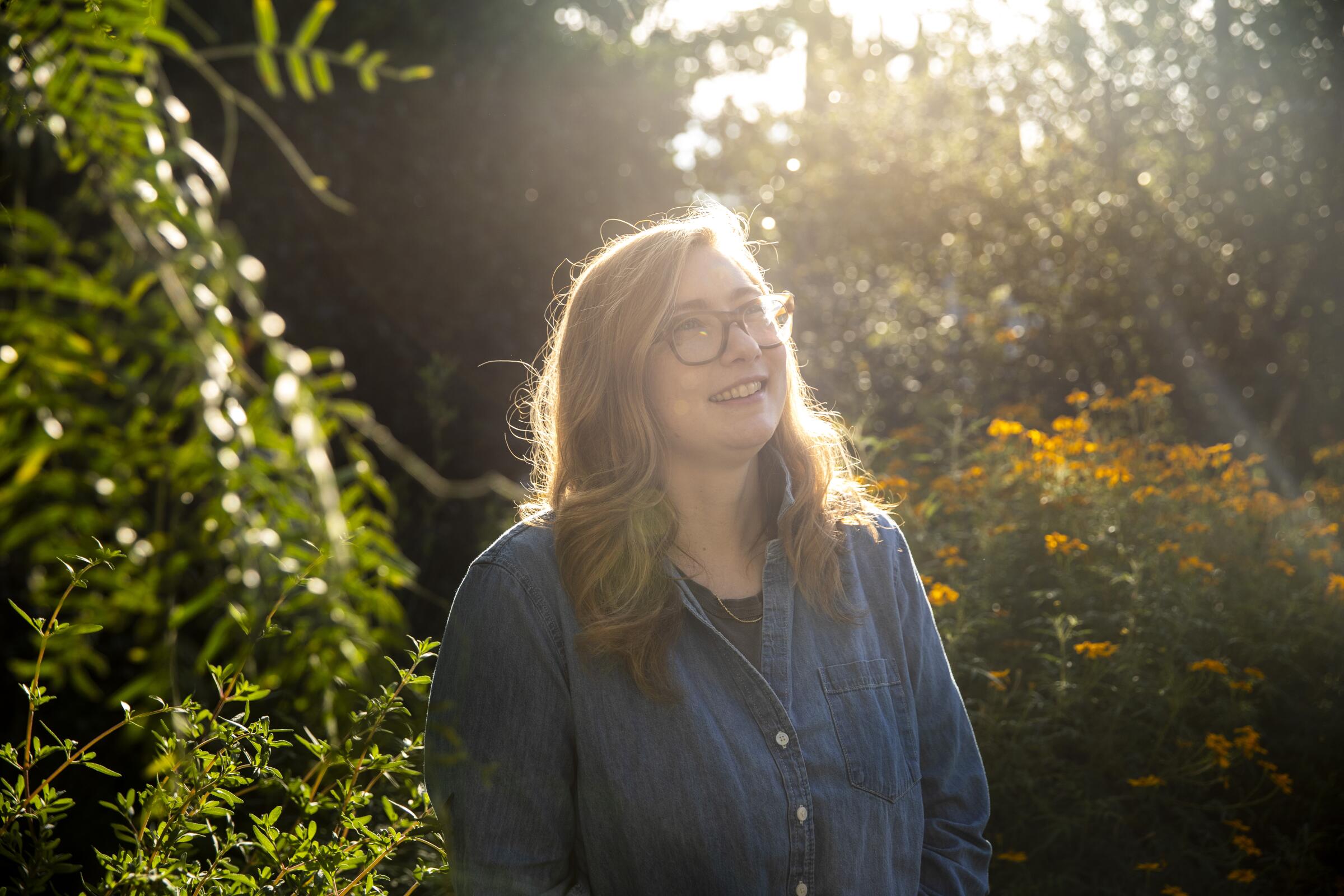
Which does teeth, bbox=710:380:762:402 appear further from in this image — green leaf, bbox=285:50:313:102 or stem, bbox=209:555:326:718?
stem, bbox=209:555:326:718

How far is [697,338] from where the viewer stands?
2.09 m

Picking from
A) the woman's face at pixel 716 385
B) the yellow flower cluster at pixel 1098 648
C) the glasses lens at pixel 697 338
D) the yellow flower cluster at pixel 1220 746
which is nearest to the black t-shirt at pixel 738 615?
the woman's face at pixel 716 385

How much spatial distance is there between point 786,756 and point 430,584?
8.39 feet

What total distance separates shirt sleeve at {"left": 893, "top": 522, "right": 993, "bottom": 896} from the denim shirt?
0.29ft

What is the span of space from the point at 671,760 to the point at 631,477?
563 millimetres

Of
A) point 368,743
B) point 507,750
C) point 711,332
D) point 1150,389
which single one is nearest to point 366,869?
point 368,743

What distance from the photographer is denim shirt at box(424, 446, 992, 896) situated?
167 centimetres

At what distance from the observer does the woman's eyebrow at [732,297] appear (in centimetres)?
208

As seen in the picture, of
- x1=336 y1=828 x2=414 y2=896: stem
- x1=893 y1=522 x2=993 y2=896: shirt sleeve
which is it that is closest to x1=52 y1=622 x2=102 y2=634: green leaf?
x1=336 y1=828 x2=414 y2=896: stem

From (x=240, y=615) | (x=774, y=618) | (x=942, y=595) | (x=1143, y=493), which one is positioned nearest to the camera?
(x=240, y=615)

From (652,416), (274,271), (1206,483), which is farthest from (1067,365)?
(652,416)

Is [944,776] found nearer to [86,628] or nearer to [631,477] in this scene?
[631,477]

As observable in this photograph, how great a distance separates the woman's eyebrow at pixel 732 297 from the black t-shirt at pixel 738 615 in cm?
52

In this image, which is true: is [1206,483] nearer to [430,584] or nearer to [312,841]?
[430,584]
